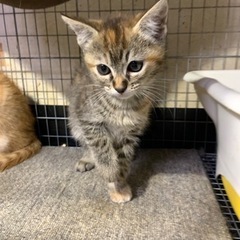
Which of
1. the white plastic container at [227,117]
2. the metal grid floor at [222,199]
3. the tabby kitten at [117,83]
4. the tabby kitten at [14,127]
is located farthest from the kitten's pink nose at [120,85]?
the tabby kitten at [14,127]

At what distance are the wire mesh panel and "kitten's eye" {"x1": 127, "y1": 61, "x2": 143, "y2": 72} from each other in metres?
0.46

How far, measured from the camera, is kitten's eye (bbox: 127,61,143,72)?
947mm

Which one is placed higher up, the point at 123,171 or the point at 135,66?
the point at 135,66

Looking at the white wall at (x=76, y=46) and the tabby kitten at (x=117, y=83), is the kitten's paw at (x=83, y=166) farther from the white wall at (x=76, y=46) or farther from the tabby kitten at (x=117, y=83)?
the white wall at (x=76, y=46)

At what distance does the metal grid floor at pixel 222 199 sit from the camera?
96 centimetres

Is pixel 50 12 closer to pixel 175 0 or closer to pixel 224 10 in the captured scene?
pixel 175 0

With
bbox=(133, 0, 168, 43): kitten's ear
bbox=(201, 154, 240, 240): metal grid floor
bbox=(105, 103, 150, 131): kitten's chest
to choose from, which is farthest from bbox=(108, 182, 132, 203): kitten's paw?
bbox=(133, 0, 168, 43): kitten's ear

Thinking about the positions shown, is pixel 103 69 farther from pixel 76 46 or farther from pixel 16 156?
pixel 16 156

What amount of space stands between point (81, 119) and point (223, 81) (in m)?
0.63

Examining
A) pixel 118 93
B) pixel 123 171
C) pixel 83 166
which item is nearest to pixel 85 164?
pixel 83 166

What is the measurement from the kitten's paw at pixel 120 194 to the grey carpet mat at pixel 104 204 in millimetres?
21

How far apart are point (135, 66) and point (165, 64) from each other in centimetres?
37

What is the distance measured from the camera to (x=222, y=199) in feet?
3.64

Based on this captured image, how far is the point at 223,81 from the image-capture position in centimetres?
123
